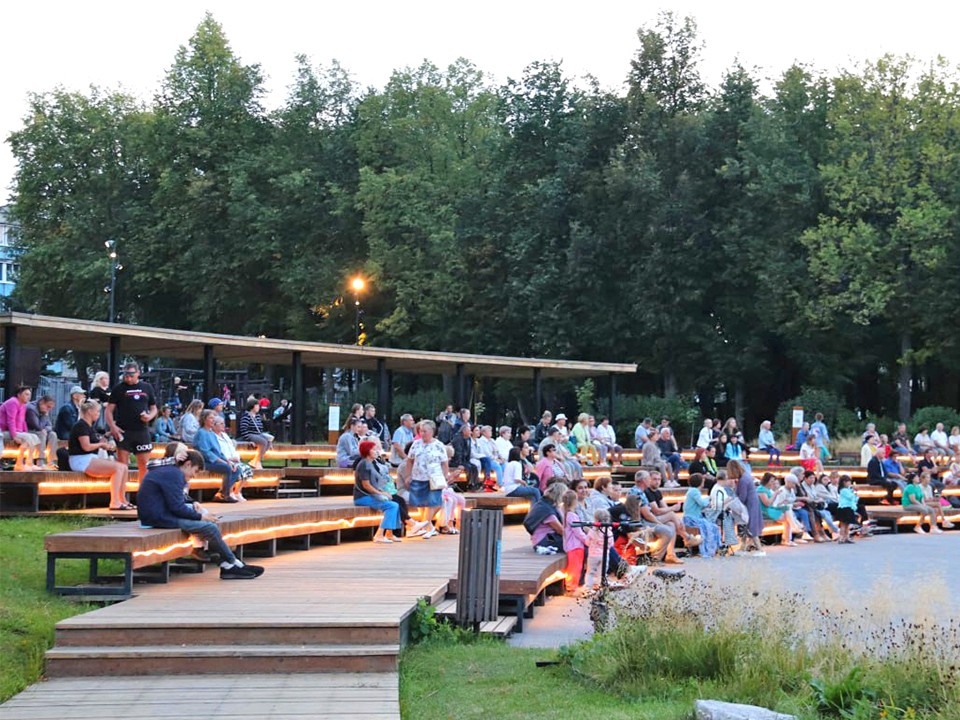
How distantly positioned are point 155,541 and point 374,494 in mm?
5952

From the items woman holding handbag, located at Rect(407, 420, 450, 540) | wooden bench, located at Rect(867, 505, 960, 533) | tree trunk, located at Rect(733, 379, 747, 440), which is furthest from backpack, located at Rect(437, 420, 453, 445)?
tree trunk, located at Rect(733, 379, 747, 440)

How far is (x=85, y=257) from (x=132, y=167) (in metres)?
4.98

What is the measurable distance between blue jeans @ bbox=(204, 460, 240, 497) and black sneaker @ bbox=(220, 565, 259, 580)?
4.85 metres

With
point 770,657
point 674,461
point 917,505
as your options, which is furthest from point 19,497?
point 917,505

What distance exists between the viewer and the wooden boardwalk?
872 cm

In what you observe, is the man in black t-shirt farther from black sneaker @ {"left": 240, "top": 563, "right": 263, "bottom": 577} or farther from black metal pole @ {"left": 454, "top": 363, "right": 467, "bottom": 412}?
black metal pole @ {"left": 454, "top": 363, "right": 467, "bottom": 412}

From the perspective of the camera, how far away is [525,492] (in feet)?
72.8

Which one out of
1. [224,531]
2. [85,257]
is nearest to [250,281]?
[85,257]

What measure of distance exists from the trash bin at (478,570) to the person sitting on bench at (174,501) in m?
2.66

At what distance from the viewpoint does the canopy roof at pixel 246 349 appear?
2142cm

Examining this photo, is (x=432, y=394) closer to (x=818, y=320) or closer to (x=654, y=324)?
(x=654, y=324)

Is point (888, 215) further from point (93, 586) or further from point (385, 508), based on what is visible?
point (93, 586)

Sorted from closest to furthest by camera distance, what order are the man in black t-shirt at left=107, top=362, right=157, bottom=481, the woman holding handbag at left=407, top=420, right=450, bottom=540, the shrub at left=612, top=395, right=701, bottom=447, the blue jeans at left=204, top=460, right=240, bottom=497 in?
the man in black t-shirt at left=107, top=362, right=157, bottom=481, the blue jeans at left=204, top=460, right=240, bottom=497, the woman holding handbag at left=407, top=420, right=450, bottom=540, the shrub at left=612, top=395, right=701, bottom=447

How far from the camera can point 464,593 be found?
11742mm
